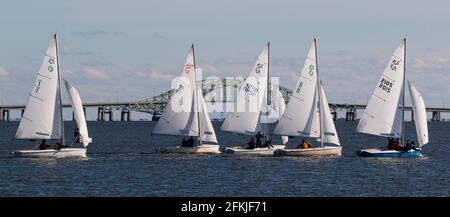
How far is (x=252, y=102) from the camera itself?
2512 inches

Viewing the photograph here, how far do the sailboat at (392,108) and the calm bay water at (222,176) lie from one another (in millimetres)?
1687

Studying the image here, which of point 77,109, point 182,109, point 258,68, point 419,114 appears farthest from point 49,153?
point 419,114

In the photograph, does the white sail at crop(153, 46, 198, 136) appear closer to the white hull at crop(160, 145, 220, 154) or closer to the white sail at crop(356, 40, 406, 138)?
the white hull at crop(160, 145, 220, 154)

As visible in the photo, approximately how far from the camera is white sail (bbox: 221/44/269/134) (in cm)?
6300

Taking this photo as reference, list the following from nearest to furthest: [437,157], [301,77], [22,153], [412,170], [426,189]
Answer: [426,189] → [412,170] → [22,153] → [301,77] → [437,157]

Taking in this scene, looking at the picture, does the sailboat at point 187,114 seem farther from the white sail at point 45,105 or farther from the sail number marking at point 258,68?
the white sail at point 45,105

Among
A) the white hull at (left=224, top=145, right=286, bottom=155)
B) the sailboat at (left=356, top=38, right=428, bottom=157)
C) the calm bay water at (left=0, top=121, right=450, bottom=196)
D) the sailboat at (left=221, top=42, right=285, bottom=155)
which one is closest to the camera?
the calm bay water at (left=0, top=121, right=450, bottom=196)

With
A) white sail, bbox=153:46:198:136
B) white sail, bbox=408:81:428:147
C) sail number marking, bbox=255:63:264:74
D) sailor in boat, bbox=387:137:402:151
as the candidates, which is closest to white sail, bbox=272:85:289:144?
sail number marking, bbox=255:63:264:74

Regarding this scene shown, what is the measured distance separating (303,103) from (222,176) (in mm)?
14264

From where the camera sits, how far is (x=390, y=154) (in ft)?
191

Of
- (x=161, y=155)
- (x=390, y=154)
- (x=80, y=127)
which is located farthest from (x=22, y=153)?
(x=390, y=154)

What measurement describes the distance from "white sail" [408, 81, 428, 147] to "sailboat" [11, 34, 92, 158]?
18.8m
